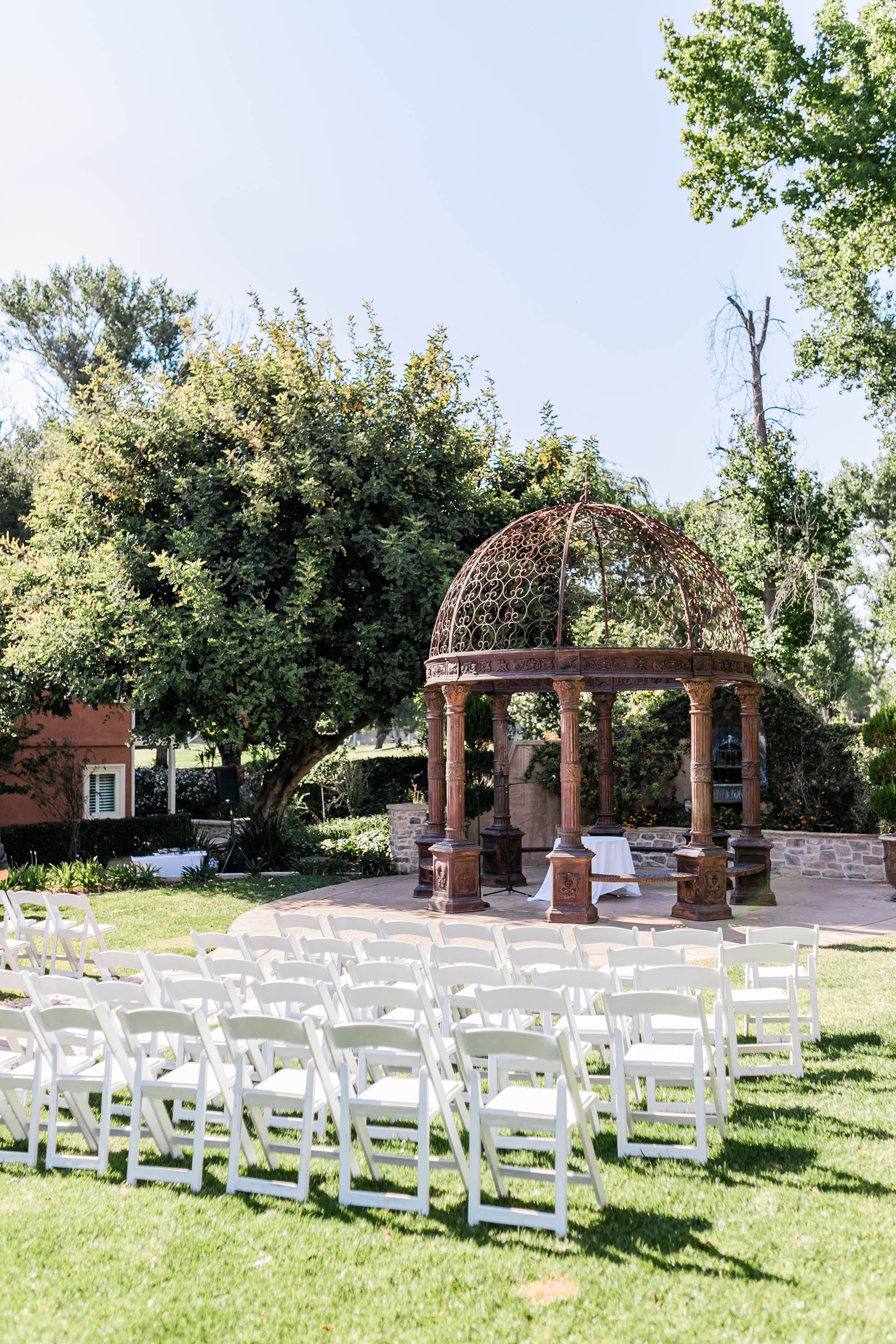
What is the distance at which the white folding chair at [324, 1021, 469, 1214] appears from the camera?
429cm

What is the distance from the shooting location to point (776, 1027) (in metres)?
7.56

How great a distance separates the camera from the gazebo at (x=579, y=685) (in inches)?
Answer: 459

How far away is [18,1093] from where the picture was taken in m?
5.65

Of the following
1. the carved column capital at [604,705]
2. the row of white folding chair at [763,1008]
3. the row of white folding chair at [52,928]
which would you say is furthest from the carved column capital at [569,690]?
the row of white folding chair at [52,928]

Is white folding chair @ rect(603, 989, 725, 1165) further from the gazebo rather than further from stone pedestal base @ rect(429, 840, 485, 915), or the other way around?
stone pedestal base @ rect(429, 840, 485, 915)

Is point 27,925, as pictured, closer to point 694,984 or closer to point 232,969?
point 232,969

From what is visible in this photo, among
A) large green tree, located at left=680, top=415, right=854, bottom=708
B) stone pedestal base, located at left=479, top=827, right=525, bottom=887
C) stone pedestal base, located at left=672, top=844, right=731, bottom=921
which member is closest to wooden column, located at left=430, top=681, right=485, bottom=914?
stone pedestal base, located at left=479, top=827, right=525, bottom=887

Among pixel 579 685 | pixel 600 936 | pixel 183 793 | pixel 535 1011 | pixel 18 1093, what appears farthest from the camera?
pixel 183 793

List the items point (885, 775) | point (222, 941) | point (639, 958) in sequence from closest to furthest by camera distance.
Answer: point (639, 958) < point (222, 941) < point (885, 775)

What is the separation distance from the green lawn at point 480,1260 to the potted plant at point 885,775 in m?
9.70

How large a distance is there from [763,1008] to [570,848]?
217 inches

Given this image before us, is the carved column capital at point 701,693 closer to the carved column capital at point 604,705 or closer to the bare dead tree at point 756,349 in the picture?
the carved column capital at point 604,705

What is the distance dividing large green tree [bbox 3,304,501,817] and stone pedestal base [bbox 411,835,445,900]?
10.4 feet

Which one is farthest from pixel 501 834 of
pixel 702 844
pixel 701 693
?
pixel 701 693
